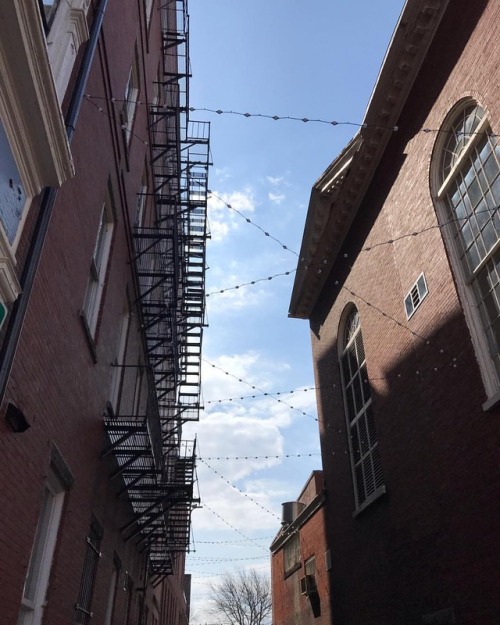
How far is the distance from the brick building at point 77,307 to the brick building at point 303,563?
545 cm

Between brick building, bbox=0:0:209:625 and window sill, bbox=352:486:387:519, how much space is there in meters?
4.06

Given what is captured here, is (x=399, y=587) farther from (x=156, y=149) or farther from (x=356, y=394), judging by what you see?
(x=156, y=149)

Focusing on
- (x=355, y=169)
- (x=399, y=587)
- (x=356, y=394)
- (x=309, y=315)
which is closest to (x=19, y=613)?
(x=399, y=587)

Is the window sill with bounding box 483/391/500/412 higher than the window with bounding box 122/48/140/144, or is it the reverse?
the window with bounding box 122/48/140/144

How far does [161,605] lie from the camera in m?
23.6

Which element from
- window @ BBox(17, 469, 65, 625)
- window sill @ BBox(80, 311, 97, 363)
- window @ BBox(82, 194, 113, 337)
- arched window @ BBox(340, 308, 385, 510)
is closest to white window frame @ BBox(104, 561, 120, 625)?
window @ BBox(17, 469, 65, 625)

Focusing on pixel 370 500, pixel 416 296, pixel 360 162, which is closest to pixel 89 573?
pixel 370 500

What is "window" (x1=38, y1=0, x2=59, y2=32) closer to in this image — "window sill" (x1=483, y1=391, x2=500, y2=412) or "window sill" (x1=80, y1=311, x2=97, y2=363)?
"window sill" (x1=80, y1=311, x2=97, y2=363)

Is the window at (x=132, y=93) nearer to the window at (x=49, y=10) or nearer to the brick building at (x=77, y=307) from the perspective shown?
the brick building at (x=77, y=307)

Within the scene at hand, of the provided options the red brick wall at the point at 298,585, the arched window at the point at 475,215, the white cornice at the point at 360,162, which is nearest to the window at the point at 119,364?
the white cornice at the point at 360,162

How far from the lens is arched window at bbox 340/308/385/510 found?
44.0 feet

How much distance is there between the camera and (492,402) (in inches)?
313

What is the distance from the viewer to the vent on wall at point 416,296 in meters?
10.8

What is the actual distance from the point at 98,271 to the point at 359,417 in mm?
8478
